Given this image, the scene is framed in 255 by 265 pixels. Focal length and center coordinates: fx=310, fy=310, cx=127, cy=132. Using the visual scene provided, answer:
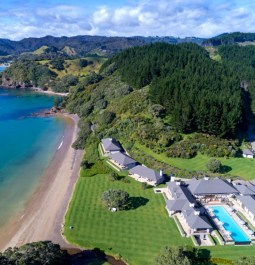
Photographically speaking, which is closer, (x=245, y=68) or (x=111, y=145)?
(x=111, y=145)

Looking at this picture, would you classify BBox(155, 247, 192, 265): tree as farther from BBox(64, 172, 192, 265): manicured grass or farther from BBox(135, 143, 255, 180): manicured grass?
BBox(135, 143, 255, 180): manicured grass

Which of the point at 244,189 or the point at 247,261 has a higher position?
the point at 247,261

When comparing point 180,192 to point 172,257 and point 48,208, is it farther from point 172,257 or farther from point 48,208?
point 48,208

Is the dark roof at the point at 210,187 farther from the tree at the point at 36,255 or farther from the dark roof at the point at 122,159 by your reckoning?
the tree at the point at 36,255

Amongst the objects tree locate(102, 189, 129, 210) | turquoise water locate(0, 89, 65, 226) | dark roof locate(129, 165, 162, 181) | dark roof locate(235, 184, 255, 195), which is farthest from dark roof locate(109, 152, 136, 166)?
dark roof locate(235, 184, 255, 195)

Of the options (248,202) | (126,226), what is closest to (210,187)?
(248,202)

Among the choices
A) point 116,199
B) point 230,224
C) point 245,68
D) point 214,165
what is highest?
point 245,68
